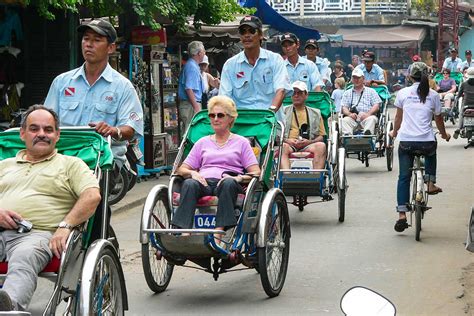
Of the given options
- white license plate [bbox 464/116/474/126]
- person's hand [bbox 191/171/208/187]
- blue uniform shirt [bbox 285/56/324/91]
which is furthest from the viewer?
white license plate [bbox 464/116/474/126]

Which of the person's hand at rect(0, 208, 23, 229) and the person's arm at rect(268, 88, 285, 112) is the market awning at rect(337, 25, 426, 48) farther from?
the person's hand at rect(0, 208, 23, 229)

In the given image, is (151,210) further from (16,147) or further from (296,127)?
(296,127)

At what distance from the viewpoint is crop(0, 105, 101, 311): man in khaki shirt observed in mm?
5703

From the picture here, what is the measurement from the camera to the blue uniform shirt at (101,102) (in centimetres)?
771

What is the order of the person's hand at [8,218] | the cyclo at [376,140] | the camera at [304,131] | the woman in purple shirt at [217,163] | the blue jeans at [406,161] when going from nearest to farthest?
the person's hand at [8,218] → the woman in purple shirt at [217,163] → the blue jeans at [406,161] → the camera at [304,131] → the cyclo at [376,140]

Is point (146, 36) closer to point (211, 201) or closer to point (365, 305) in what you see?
point (211, 201)

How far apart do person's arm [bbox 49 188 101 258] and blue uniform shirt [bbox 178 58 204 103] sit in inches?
428

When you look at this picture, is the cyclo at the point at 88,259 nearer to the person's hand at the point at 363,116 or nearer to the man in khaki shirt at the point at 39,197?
the man in khaki shirt at the point at 39,197

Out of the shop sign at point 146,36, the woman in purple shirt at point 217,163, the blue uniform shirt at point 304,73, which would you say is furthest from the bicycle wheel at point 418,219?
the shop sign at point 146,36

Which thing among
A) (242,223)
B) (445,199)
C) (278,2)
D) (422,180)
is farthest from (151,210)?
(278,2)

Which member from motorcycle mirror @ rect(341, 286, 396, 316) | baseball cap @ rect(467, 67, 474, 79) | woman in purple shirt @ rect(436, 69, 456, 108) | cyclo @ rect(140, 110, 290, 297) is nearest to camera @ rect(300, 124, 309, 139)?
cyclo @ rect(140, 110, 290, 297)

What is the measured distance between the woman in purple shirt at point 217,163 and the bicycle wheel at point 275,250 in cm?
33

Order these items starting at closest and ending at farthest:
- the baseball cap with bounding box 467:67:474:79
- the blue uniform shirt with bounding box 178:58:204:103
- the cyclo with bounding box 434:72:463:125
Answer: the blue uniform shirt with bounding box 178:58:204:103, the baseball cap with bounding box 467:67:474:79, the cyclo with bounding box 434:72:463:125

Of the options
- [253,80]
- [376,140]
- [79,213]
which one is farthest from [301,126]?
[79,213]
